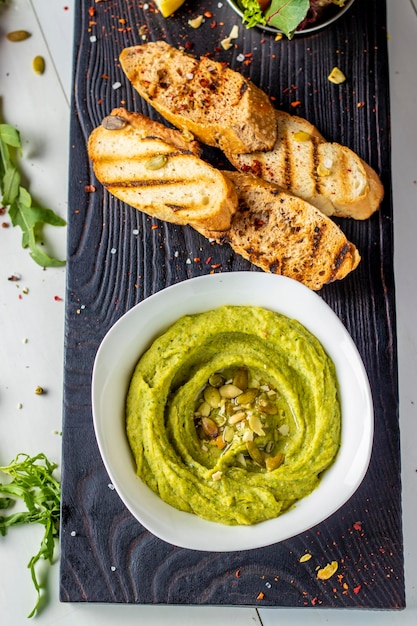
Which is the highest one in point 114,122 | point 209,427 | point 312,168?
point 114,122

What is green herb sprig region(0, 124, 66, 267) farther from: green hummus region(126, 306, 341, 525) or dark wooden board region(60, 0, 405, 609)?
green hummus region(126, 306, 341, 525)

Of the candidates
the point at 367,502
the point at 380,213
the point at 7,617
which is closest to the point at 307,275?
the point at 380,213

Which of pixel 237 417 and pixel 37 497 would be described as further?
pixel 37 497

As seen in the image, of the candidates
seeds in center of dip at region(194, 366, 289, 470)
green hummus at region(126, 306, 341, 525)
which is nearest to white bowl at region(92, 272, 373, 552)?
green hummus at region(126, 306, 341, 525)

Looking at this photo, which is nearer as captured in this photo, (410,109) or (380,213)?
(380,213)

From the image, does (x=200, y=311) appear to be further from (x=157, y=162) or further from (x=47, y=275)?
(x=47, y=275)

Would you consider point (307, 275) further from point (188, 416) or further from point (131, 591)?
point (131, 591)

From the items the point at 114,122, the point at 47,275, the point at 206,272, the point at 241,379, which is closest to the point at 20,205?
the point at 47,275
